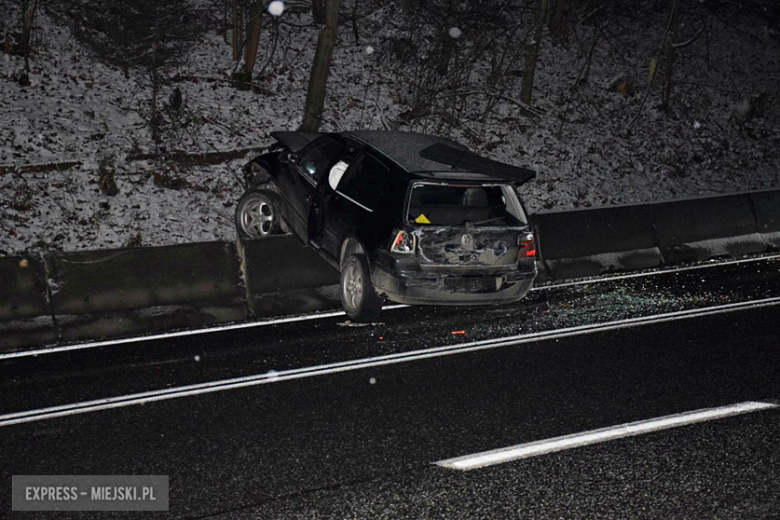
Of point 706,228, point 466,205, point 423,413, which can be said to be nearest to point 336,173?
point 466,205

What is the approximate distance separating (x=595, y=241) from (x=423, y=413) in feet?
22.0

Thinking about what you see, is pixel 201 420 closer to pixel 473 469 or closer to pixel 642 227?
Result: pixel 473 469

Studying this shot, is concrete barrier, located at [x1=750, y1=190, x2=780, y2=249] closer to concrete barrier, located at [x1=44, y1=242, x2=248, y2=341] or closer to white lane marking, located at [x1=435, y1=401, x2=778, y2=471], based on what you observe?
white lane marking, located at [x1=435, y1=401, x2=778, y2=471]

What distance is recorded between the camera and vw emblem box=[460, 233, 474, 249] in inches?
352

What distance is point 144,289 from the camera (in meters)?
9.45

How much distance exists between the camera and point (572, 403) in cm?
655

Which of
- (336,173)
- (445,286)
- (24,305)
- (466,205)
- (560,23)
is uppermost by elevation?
(560,23)

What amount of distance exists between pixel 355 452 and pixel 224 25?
1694 centimetres

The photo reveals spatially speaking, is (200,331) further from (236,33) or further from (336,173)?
(236,33)

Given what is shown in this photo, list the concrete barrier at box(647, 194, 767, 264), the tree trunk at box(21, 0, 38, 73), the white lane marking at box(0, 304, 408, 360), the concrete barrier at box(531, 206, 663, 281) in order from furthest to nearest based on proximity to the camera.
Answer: the tree trunk at box(21, 0, 38, 73), the concrete barrier at box(647, 194, 767, 264), the concrete barrier at box(531, 206, 663, 281), the white lane marking at box(0, 304, 408, 360)

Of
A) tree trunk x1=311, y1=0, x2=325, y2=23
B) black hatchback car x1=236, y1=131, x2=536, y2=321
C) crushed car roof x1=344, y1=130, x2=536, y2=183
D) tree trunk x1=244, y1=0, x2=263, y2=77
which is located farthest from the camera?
tree trunk x1=311, y1=0, x2=325, y2=23

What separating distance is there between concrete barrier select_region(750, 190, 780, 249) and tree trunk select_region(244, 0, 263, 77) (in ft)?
34.3

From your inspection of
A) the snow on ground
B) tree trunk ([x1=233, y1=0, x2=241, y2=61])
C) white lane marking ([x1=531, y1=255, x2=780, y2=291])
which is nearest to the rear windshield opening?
white lane marking ([x1=531, y1=255, x2=780, y2=291])

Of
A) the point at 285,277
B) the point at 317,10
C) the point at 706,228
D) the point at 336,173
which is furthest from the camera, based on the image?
the point at 317,10
